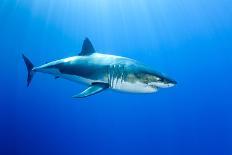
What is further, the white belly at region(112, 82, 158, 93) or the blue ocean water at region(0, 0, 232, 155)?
the blue ocean water at region(0, 0, 232, 155)

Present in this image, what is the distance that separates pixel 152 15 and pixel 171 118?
39.9 ft

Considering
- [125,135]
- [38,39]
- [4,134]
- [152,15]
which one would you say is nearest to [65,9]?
[38,39]

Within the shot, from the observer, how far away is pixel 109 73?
16.5ft

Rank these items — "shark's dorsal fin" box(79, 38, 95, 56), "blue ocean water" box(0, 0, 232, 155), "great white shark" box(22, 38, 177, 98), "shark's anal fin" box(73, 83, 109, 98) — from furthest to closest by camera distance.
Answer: "blue ocean water" box(0, 0, 232, 155) < "shark's dorsal fin" box(79, 38, 95, 56) < "shark's anal fin" box(73, 83, 109, 98) < "great white shark" box(22, 38, 177, 98)

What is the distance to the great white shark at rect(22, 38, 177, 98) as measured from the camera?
4.58 meters

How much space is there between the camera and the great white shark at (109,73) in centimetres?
458

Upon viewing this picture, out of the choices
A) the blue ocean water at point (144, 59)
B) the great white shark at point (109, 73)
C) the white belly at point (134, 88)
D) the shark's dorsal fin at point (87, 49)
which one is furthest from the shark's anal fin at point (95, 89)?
the blue ocean water at point (144, 59)

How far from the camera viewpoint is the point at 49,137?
92.6 feet

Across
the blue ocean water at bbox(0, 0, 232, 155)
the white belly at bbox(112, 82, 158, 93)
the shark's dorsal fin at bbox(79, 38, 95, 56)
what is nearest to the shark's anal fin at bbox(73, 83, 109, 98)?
the white belly at bbox(112, 82, 158, 93)

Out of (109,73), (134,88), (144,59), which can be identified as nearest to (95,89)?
(109,73)

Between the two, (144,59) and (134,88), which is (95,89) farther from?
(144,59)

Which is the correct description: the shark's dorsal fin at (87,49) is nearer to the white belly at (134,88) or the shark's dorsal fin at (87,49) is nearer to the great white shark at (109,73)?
the great white shark at (109,73)

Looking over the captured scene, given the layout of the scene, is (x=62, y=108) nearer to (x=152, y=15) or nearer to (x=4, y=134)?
(x=4, y=134)

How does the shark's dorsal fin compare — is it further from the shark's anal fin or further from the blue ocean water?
the blue ocean water
